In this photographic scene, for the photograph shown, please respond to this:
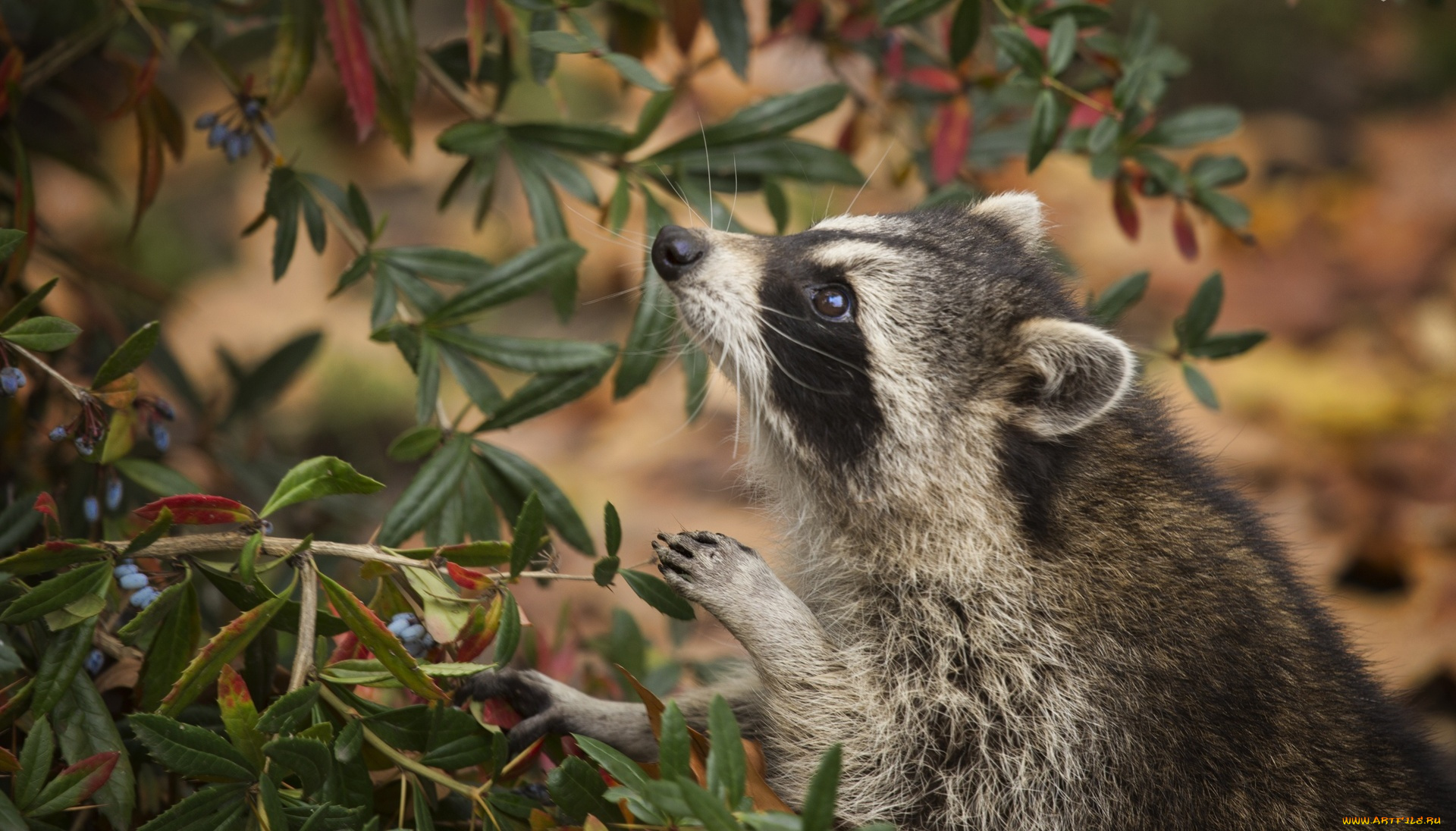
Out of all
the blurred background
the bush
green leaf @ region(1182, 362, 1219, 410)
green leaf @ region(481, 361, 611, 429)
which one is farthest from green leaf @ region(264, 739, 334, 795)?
green leaf @ region(1182, 362, 1219, 410)

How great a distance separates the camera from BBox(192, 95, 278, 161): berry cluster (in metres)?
3.05

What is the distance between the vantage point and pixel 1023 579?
9.57 feet

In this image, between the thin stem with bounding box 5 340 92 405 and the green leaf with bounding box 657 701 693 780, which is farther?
the thin stem with bounding box 5 340 92 405

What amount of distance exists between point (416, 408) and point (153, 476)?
69cm

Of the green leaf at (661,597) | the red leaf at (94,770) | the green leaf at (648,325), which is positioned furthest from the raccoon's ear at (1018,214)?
the red leaf at (94,770)

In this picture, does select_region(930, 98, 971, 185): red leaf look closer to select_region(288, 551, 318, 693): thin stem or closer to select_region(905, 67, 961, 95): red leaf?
select_region(905, 67, 961, 95): red leaf

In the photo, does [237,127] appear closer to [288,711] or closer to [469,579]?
[469,579]

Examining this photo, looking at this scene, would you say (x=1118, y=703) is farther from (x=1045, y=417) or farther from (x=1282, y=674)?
(x=1045, y=417)

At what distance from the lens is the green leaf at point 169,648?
92.4 inches

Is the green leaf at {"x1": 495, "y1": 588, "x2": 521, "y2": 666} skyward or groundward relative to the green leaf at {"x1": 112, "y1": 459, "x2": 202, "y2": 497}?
groundward

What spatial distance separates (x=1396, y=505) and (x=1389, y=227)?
2.67m

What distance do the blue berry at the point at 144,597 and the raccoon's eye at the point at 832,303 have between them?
1679mm

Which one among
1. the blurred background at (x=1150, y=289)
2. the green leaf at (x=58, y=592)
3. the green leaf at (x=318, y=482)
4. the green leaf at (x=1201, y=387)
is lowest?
the blurred background at (x=1150, y=289)

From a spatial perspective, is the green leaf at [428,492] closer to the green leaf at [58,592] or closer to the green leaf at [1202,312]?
the green leaf at [58,592]
